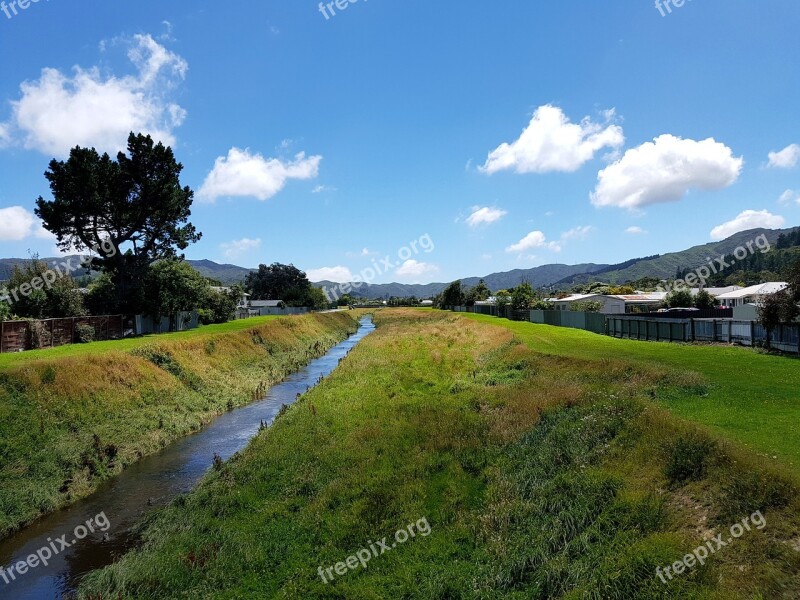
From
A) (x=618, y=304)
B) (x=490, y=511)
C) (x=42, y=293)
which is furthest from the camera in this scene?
(x=618, y=304)

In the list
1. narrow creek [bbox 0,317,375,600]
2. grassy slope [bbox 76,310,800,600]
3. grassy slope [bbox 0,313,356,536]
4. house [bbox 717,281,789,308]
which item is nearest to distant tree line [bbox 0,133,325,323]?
grassy slope [bbox 0,313,356,536]

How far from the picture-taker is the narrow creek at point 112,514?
36.1 feet

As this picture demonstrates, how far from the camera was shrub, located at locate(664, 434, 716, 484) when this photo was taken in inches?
365

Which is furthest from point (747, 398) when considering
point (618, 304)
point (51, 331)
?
point (618, 304)

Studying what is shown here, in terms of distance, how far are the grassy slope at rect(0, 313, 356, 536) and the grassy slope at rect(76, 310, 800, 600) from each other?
494cm

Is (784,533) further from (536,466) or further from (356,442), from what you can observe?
(356,442)

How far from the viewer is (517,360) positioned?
2941cm

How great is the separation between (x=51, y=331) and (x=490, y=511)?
35.8m

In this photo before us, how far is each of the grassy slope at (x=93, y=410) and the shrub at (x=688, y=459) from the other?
1719cm

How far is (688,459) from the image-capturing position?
31.2 feet

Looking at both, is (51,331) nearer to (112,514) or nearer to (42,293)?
(42,293)

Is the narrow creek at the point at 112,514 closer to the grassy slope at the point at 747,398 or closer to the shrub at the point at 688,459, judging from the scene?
the shrub at the point at 688,459

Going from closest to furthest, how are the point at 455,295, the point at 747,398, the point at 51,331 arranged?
the point at 747,398 → the point at 51,331 → the point at 455,295

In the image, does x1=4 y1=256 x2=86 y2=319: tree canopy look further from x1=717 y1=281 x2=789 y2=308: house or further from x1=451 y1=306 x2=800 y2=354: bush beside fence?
x1=717 y1=281 x2=789 y2=308: house
